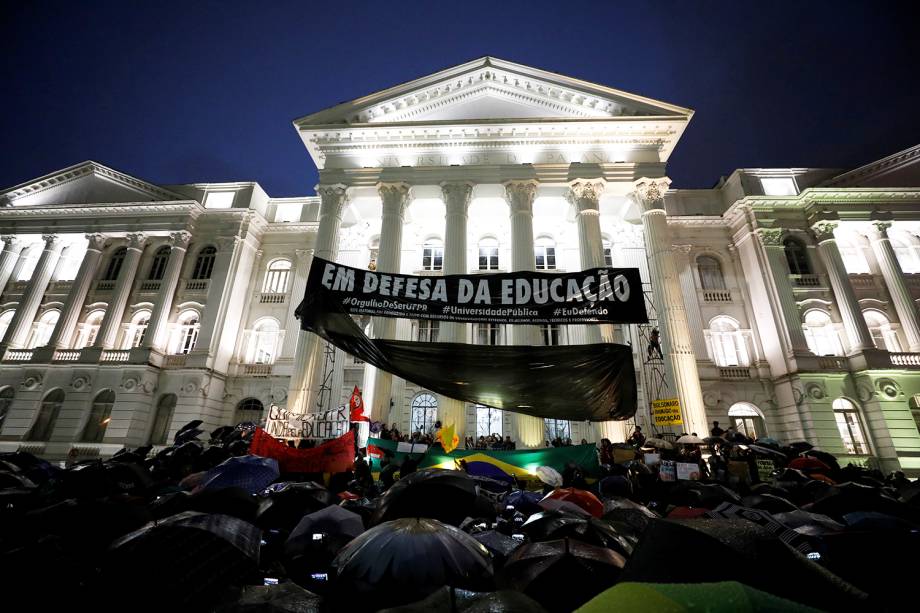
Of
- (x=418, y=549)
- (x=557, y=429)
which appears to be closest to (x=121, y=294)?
(x=557, y=429)

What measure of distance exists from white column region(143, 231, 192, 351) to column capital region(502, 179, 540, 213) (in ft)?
64.7

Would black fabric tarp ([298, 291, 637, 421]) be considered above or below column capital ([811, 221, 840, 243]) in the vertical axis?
below

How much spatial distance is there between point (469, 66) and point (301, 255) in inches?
575

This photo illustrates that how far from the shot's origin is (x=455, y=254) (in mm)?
20453

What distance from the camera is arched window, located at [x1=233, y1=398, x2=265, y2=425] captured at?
2472 centimetres

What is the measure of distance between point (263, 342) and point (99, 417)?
8736 mm

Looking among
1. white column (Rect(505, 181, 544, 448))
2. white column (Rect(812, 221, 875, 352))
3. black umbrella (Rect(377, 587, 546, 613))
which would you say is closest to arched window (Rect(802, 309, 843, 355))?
white column (Rect(812, 221, 875, 352))

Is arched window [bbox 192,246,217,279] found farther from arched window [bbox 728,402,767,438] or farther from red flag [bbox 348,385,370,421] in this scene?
arched window [bbox 728,402,767,438]

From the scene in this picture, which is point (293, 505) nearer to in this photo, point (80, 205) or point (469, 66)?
point (469, 66)

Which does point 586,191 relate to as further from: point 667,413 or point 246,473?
point 246,473

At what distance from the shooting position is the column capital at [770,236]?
2453cm

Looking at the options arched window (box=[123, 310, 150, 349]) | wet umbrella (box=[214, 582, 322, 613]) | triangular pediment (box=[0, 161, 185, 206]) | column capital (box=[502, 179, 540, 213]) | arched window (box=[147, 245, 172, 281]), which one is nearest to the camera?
wet umbrella (box=[214, 582, 322, 613])

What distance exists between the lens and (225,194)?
28.7m

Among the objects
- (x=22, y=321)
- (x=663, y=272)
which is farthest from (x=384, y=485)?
(x=22, y=321)
